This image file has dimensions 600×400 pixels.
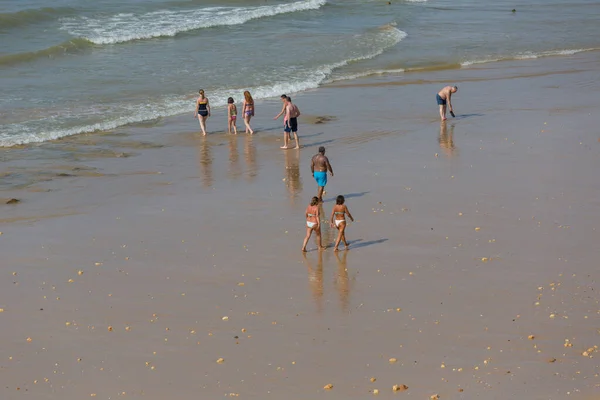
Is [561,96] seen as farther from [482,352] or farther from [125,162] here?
[482,352]

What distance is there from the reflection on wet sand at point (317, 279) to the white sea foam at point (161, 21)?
1009 inches

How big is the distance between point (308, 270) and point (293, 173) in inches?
232

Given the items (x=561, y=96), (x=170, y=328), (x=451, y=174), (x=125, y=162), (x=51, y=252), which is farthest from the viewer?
(x=561, y=96)

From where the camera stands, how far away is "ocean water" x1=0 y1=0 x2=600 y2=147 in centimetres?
2717

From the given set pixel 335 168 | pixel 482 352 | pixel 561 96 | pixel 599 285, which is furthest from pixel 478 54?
pixel 482 352

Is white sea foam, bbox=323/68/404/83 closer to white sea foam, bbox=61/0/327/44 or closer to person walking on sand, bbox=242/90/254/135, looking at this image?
person walking on sand, bbox=242/90/254/135

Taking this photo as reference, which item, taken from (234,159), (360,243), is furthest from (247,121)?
(360,243)

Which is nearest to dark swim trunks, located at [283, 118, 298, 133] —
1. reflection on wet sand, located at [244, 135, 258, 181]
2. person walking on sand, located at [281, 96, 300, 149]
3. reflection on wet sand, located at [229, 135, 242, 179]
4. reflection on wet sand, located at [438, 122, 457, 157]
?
person walking on sand, located at [281, 96, 300, 149]

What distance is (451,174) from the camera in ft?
60.8

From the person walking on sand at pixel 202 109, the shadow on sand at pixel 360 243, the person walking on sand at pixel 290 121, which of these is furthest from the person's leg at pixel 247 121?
the shadow on sand at pixel 360 243

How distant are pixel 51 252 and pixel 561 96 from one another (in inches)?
651

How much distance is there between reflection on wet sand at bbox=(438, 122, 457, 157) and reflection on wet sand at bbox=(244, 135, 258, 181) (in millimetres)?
4422

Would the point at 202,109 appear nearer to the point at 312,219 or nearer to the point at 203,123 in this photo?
the point at 203,123

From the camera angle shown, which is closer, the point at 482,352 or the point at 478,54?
the point at 482,352
